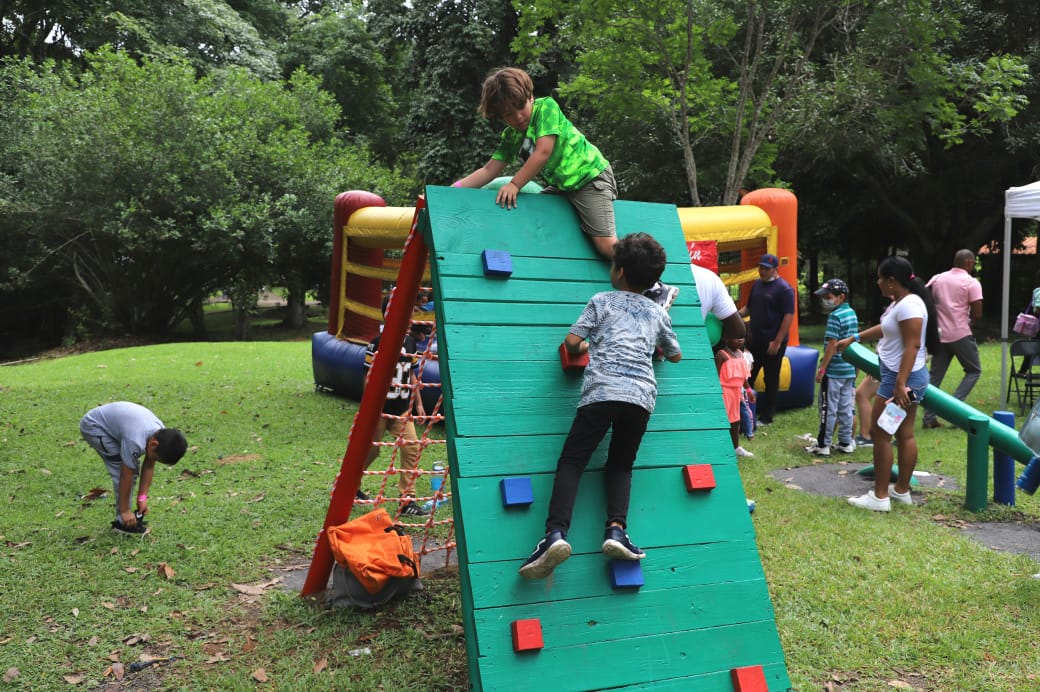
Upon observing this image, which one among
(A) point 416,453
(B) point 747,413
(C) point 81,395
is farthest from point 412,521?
(C) point 81,395

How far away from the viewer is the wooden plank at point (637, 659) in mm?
2926

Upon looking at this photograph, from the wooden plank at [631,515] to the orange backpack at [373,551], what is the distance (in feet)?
4.39

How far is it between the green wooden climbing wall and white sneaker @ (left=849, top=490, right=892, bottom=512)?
295 cm

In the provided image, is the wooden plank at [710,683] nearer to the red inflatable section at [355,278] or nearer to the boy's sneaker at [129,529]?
the boy's sneaker at [129,529]

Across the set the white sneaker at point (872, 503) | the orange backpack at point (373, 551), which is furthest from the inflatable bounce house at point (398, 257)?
the orange backpack at point (373, 551)

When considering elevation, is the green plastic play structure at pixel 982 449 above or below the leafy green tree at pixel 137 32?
below

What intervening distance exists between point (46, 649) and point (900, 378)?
5.60 meters

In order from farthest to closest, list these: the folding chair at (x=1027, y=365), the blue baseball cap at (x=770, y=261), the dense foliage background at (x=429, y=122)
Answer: the dense foliage background at (x=429, y=122)
the folding chair at (x=1027, y=365)
the blue baseball cap at (x=770, y=261)

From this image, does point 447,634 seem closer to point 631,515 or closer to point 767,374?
point 631,515

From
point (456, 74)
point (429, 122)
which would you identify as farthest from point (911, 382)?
point (456, 74)

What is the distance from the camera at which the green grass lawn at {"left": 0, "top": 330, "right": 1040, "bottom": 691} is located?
3809 mm

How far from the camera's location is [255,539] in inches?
220

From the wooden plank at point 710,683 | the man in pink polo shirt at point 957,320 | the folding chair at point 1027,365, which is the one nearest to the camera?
the wooden plank at point 710,683

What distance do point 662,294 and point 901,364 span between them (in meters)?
2.72
